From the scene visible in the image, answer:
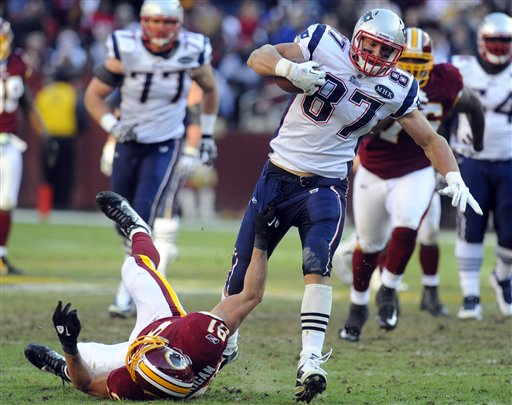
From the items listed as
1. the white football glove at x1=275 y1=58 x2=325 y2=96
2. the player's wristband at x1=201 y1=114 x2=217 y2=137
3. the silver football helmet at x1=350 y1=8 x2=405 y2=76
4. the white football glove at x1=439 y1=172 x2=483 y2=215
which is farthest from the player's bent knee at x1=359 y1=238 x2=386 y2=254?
the white football glove at x1=275 y1=58 x2=325 y2=96

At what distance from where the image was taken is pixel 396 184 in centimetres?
705

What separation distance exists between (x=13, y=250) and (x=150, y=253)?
6284mm

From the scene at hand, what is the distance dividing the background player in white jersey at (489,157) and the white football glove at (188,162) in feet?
6.20

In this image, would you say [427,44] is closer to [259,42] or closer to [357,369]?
[357,369]

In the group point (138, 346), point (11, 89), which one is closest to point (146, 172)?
point (11, 89)

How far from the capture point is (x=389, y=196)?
7047 millimetres

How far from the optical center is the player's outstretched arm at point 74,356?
15.3 feet

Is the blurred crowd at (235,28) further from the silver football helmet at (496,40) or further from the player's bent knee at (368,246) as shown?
the player's bent knee at (368,246)

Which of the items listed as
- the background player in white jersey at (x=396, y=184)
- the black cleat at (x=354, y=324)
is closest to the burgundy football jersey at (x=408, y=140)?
the background player in white jersey at (x=396, y=184)

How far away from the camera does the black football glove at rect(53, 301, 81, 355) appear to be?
4645 mm

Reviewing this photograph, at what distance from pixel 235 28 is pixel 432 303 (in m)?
9.72

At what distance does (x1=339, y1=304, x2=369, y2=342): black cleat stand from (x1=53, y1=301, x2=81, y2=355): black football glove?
7.98 ft

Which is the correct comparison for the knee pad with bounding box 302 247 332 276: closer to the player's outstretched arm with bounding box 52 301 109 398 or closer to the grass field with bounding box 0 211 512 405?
the grass field with bounding box 0 211 512 405

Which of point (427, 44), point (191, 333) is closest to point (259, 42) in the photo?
point (427, 44)
